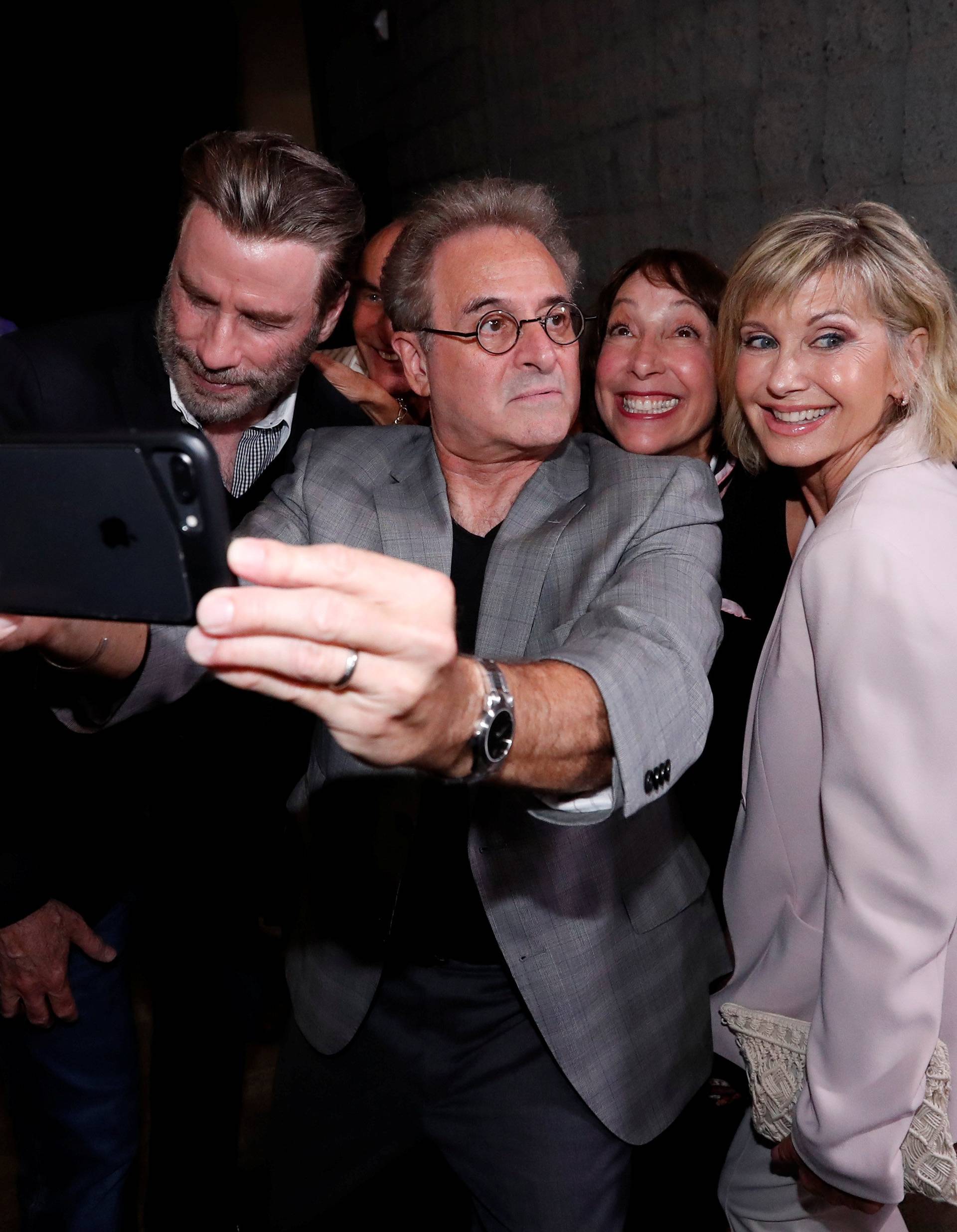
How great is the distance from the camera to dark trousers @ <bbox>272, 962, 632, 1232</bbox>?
1.42 m

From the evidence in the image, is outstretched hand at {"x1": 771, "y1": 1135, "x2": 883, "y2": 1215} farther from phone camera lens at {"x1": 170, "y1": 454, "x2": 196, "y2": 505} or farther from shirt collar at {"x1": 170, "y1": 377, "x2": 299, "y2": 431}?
shirt collar at {"x1": 170, "y1": 377, "x2": 299, "y2": 431}

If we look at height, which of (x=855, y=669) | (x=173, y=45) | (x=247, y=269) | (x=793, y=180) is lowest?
(x=855, y=669)

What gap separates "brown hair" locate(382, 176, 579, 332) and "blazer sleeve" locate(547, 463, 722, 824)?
0.51m

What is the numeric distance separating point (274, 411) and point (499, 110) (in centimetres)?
276

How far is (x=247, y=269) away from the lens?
5.95 ft

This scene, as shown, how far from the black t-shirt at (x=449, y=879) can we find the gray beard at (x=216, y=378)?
600 mm

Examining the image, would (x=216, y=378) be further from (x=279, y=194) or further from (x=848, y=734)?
(x=848, y=734)

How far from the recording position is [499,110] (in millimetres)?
4152

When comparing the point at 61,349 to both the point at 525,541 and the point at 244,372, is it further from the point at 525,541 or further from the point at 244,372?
the point at 525,541

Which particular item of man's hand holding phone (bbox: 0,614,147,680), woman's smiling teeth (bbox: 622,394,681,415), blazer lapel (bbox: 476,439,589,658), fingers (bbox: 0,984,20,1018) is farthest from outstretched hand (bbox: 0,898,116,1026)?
woman's smiling teeth (bbox: 622,394,681,415)

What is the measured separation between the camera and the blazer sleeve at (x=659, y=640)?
0.98m

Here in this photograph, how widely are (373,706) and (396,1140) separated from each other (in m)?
1.07

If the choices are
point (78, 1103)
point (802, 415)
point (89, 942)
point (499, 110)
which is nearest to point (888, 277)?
point (802, 415)

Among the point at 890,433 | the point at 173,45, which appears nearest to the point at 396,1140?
the point at 890,433
